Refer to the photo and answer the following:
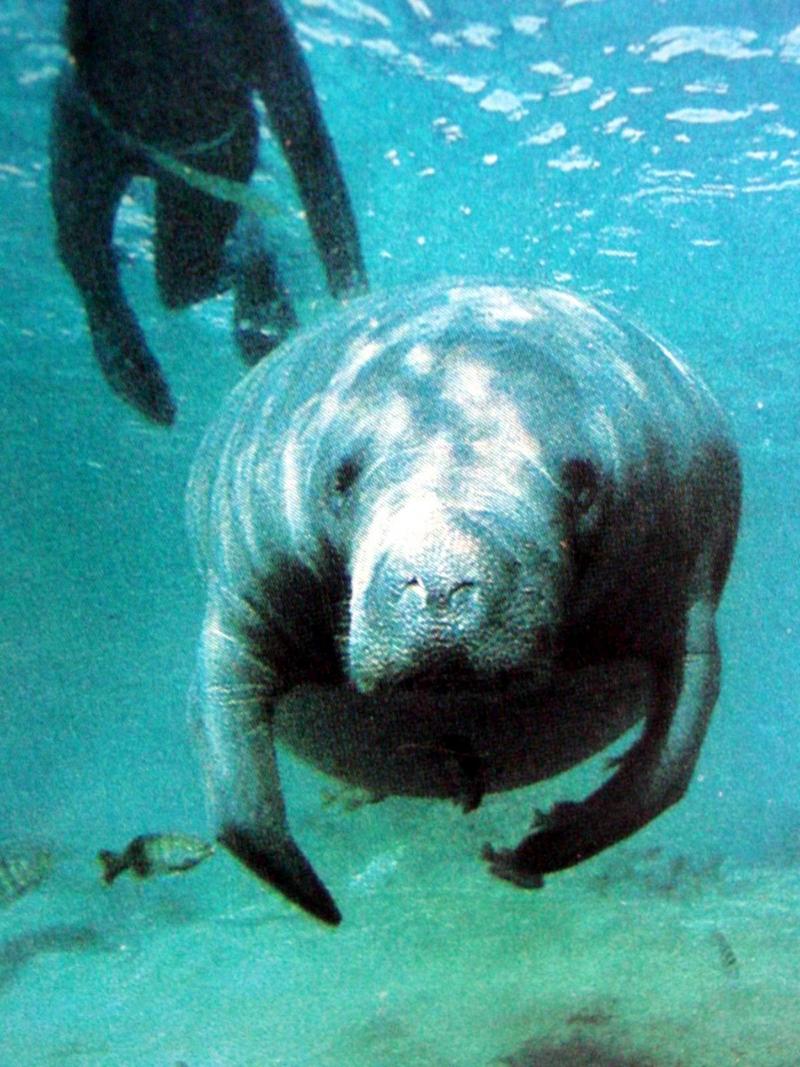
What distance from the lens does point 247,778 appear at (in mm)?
3369

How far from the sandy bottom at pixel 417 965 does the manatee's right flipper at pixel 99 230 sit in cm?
579

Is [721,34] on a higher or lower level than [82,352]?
higher

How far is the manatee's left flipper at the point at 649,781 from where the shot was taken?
3.41m

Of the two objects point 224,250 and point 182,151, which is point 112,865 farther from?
point 182,151

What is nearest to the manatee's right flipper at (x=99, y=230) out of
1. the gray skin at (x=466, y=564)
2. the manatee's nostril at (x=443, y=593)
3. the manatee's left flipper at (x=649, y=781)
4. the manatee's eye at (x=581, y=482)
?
the gray skin at (x=466, y=564)

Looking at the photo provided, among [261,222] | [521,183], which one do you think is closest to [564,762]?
[261,222]

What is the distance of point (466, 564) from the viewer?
214cm

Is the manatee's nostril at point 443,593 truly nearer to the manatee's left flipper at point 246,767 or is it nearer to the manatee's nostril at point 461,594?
the manatee's nostril at point 461,594

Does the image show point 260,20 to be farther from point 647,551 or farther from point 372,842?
point 372,842

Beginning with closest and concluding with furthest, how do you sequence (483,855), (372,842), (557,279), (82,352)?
(483,855), (557,279), (82,352), (372,842)

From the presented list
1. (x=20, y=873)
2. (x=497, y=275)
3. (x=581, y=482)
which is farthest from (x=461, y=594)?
(x=20, y=873)

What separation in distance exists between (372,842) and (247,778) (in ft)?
47.3

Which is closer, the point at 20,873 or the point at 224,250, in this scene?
the point at 224,250

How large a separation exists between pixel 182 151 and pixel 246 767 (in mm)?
5187
